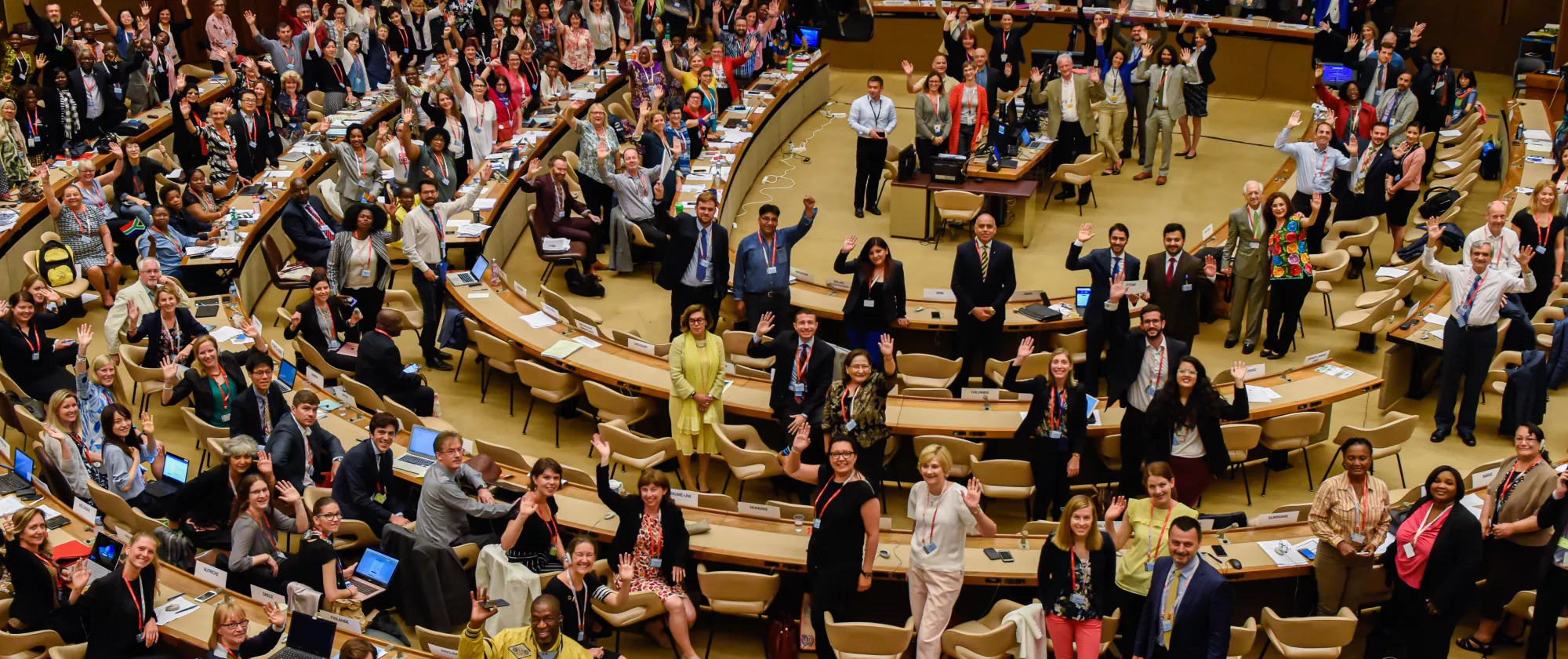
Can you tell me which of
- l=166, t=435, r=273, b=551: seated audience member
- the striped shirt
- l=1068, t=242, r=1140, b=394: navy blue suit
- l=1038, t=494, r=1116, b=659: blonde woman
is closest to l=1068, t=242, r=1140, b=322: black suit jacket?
l=1068, t=242, r=1140, b=394: navy blue suit

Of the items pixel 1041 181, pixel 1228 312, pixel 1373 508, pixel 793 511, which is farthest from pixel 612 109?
pixel 1373 508

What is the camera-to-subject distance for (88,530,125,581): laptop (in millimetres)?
7664

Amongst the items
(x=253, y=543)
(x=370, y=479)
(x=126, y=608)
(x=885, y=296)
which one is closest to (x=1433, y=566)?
(x=885, y=296)

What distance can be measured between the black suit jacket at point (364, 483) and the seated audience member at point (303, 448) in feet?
0.34

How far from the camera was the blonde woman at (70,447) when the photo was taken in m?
8.76

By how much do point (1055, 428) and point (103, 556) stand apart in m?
5.30

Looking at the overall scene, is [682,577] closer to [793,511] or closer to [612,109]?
[793,511]

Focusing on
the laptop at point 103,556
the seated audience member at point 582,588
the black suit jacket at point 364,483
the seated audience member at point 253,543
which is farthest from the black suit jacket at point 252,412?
the seated audience member at point 582,588

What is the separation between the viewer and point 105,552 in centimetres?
773

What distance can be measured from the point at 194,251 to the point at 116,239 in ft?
3.83

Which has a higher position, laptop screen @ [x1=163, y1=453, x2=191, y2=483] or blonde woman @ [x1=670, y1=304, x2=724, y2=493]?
blonde woman @ [x1=670, y1=304, x2=724, y2=493]

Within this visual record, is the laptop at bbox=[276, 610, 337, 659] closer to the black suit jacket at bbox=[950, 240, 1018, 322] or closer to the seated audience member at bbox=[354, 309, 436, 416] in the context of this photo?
the seated audience member at bbox=[354, 309, 436, 416]

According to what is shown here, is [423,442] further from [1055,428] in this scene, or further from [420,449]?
[1055,428]

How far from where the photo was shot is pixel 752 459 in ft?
31.2
